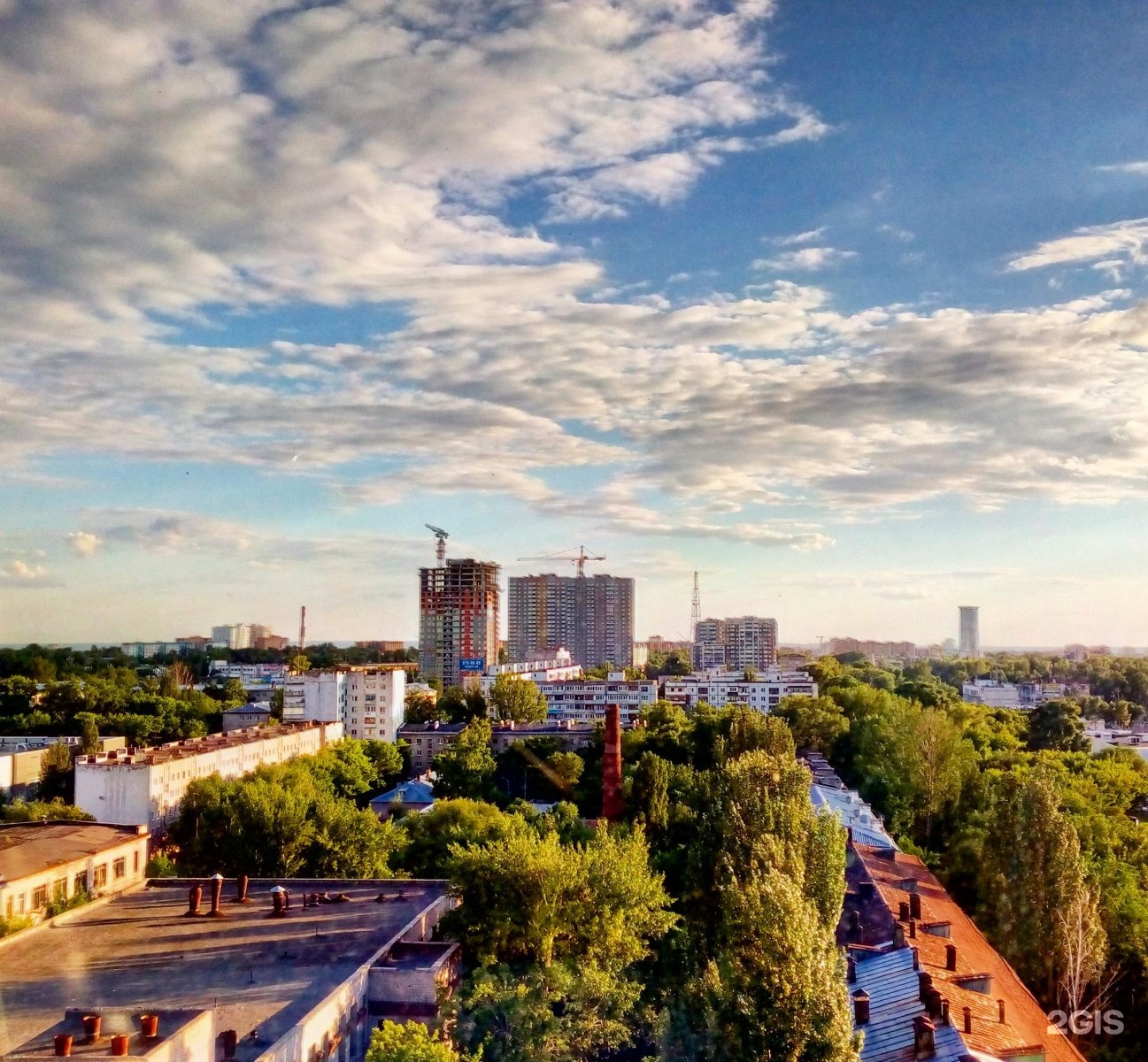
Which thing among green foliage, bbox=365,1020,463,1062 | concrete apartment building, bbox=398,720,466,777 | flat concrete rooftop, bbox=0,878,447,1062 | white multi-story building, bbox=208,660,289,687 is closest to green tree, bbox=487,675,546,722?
concrete apartment building, bbox=398,720,466,777

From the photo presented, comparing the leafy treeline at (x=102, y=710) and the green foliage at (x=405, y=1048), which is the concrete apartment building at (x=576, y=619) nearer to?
the leafy treeline at (x=102, y=710)

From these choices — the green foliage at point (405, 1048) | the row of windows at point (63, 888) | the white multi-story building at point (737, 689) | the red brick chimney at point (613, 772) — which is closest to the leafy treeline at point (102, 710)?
the red brick chimney at point (613, 772)

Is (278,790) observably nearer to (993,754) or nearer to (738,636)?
(993,754)

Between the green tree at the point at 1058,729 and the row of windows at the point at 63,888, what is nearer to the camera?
the row of windows at the point at 63,888

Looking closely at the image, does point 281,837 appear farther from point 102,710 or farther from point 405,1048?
point 102,710

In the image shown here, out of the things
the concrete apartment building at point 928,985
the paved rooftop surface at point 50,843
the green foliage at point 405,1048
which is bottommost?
the concrete apartment building at point 928,985

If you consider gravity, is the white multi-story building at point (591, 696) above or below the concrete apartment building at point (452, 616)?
below

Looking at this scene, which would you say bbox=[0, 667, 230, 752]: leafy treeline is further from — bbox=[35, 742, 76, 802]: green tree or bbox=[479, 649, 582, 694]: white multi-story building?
bbox=[479, 649, 582, 694]: white multi-story building
